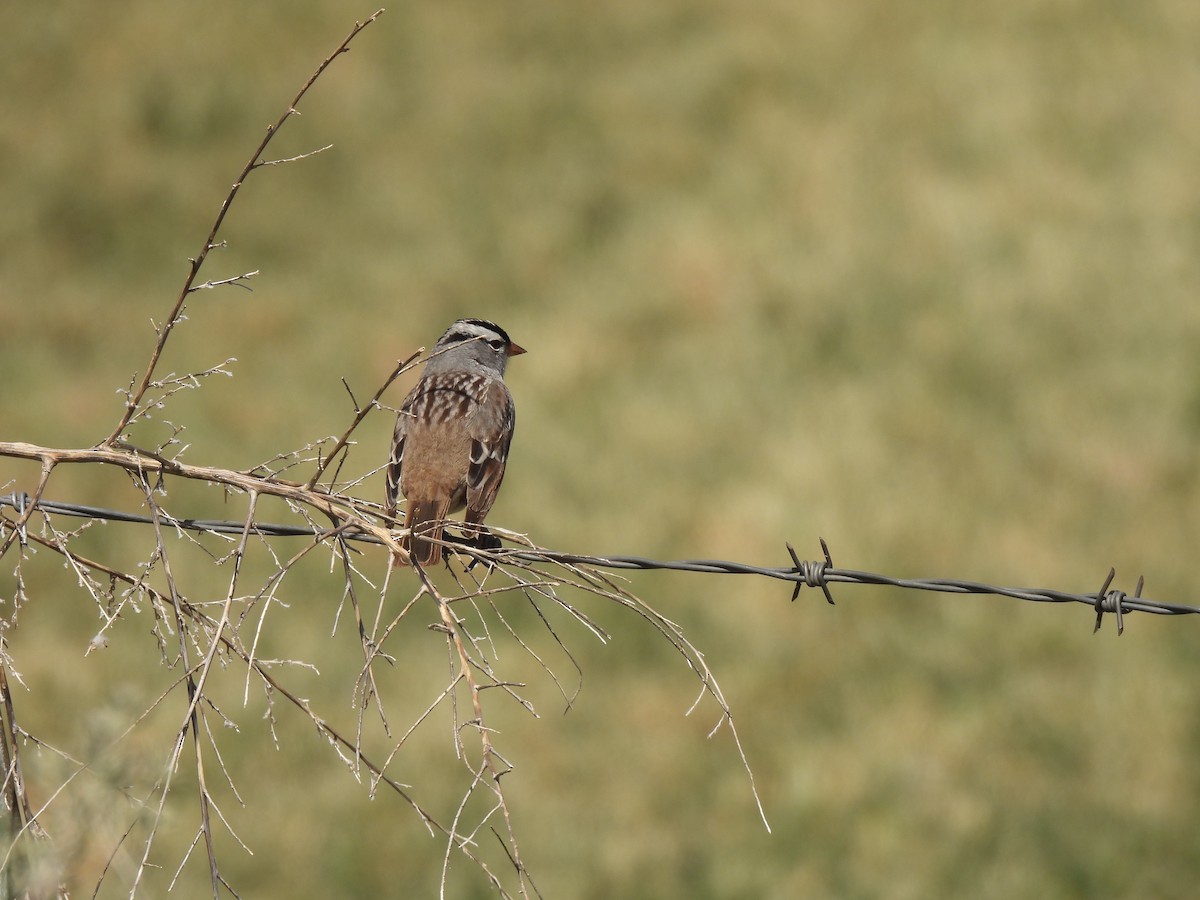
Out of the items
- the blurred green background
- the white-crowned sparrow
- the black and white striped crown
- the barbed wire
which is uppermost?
the blurred green background

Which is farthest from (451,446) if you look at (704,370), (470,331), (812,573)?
(704,370)

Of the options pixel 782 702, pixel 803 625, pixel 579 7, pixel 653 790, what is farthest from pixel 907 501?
pixel 579 7

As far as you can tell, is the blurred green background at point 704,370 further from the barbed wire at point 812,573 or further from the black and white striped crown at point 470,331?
the black and white striped crown at point 470,331

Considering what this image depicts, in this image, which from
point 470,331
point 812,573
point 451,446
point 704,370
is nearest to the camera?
point 812,573

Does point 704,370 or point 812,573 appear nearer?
point 812,573

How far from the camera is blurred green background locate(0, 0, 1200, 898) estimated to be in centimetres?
941

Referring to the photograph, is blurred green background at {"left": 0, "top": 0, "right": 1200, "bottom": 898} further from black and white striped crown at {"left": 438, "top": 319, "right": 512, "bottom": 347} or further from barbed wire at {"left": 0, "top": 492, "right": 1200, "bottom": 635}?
black and white striped crown at {"left": 438, "top": 319, "right": 512, "bottom": 347}

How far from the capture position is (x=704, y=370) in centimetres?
1377

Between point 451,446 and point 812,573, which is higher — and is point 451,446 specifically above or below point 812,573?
above

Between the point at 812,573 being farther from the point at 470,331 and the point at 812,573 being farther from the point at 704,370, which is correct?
the point at 704,370

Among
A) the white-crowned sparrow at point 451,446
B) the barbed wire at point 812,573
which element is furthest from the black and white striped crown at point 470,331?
the barbed wire at point 812,573

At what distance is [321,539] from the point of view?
3377 millimetres

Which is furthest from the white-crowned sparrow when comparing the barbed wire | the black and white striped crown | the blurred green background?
the blurred green background

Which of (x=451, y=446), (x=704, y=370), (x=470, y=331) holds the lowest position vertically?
(x=451, y=446)
